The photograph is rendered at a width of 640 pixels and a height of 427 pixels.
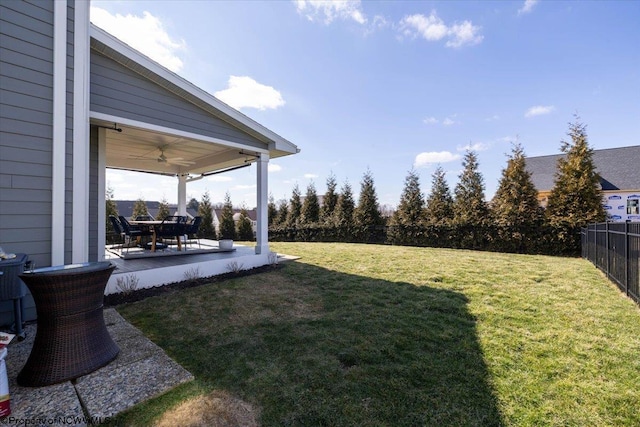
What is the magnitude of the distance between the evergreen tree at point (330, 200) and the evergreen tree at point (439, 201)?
498 cm

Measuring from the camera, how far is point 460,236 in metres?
11.5

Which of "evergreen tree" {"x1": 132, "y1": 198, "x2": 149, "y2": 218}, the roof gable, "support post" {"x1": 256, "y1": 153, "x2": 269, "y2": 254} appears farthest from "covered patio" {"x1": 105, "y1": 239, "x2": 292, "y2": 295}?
"evergreen tree" {"x1": 132, "y1": 198, "x2": 149, "y2": 218}

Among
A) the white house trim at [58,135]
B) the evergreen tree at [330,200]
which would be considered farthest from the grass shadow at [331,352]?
the evergreen tree at [330,200]

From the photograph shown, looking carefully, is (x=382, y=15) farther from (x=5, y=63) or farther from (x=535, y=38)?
(x=5, y=63)

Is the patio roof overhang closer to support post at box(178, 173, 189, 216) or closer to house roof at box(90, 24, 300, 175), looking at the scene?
house roof at box(90, 24, 300, 175)

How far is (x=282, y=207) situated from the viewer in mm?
17344

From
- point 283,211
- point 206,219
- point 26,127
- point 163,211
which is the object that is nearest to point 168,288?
point 26,127

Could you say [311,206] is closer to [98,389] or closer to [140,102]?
[140,102]

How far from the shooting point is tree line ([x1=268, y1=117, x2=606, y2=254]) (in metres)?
9.78

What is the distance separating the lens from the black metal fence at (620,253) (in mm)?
4164

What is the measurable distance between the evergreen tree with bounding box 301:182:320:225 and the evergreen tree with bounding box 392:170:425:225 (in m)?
4.50

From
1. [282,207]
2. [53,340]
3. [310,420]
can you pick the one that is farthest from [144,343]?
[282,207]

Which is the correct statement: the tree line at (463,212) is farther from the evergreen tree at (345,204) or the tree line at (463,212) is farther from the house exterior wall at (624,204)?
the house exterior wall at (624,204)

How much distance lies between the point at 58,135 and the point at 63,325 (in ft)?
8.14
